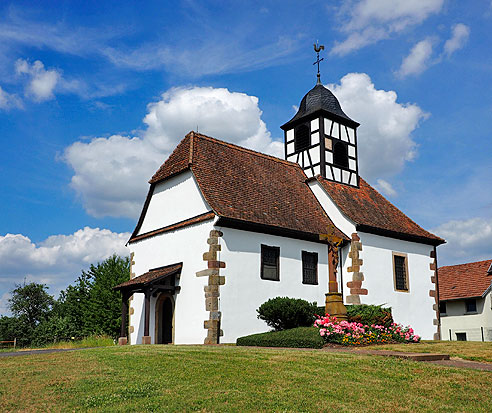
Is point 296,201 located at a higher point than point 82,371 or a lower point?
higher

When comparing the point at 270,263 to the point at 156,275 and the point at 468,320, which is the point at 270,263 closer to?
the point at 156,275

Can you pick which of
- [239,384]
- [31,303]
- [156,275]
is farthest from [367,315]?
[31,303]

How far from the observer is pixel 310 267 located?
23.3 m

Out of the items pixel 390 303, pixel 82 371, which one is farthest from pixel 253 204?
pixel 82 371

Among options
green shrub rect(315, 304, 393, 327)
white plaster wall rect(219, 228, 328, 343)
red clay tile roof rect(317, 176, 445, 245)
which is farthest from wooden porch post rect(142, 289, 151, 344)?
red clay tile roof rect(317, 176, 445, 245)

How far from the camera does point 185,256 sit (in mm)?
21438

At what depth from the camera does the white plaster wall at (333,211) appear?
2461 centimetres

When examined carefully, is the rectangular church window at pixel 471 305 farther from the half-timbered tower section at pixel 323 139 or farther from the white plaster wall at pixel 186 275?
the white plaster wall at pixel 186 275

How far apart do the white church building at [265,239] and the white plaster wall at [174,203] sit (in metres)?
0.05

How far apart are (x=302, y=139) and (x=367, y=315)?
1262 centimetres

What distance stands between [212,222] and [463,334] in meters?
23.2

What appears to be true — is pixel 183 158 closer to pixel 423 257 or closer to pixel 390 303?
pixel 390 303

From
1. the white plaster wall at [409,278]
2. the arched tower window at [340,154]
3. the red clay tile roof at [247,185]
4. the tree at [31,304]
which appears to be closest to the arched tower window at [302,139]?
the arched tower window at [340,154]

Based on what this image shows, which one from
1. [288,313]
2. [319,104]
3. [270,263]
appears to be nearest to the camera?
[288,313]
